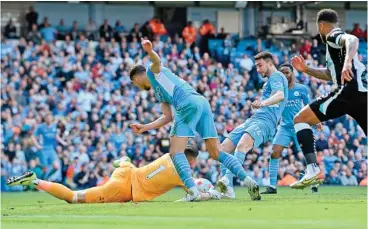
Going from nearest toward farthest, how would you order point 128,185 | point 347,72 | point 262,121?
point 347,72 → point 128,185 → point 262,121

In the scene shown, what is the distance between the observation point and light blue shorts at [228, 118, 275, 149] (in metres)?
15.2

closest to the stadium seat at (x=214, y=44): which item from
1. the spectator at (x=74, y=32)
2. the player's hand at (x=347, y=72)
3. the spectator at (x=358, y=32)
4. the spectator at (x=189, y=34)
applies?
the spectator at (x=189, y=34)

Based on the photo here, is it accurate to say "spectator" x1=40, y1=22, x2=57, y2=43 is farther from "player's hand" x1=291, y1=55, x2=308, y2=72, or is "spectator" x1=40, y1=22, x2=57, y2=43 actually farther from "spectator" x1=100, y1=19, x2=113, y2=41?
"player's hand" x1=291, y1=55, x2=308, y2=72

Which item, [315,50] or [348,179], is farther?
[315,50]

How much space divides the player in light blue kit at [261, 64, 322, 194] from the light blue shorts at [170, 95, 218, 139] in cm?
367

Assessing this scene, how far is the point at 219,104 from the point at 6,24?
29.0 ft

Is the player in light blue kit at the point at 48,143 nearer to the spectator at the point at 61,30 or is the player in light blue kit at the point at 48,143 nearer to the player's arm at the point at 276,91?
the spectator at the point at 61,30

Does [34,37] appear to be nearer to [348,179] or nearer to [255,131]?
[348,179]

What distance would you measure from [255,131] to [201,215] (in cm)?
486

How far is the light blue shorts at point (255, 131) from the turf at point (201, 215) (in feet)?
7.57

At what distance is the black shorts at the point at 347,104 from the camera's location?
40.6ft

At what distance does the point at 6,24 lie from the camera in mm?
33156

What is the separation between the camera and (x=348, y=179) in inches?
1089

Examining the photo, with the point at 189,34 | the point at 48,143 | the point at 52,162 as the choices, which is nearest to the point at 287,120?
the point at 52,162
